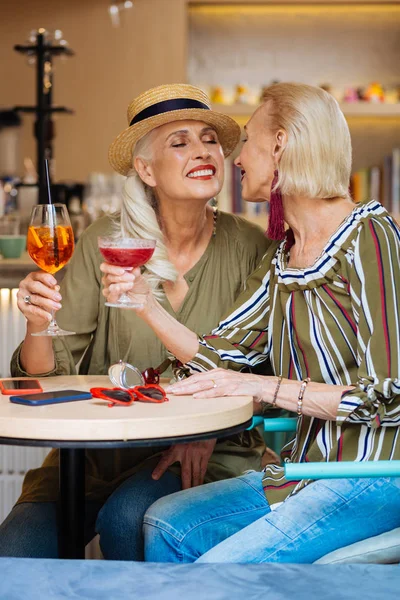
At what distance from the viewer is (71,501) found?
6.11ft

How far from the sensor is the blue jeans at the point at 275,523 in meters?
1.74

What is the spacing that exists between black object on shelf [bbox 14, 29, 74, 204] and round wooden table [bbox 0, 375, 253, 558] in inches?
90.6

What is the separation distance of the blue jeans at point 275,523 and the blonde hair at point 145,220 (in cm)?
64

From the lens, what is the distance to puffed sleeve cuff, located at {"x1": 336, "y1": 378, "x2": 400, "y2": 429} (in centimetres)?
177

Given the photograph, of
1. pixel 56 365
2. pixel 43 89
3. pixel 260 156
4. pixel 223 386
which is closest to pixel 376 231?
pixel 260 156

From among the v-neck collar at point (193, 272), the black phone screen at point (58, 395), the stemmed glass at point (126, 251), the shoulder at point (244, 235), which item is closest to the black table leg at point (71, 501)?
the black phone screen at point (58, 395)

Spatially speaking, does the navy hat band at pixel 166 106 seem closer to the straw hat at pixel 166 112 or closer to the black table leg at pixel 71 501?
the straw hat at pixel 166 112

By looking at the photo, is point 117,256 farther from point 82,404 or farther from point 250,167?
point 250,167

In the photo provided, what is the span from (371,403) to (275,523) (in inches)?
12.0

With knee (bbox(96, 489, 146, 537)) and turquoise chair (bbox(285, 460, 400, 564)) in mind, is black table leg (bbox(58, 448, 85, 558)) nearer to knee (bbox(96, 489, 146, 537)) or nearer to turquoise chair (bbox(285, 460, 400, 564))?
knee (bbox(96, 489, 146, 537))

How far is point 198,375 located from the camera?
1.87m

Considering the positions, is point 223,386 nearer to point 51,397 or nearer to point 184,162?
point 51,397

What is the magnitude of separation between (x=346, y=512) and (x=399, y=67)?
3.52m

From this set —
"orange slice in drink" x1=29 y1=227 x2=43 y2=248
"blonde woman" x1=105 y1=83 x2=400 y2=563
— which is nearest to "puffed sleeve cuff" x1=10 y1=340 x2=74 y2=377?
"blonde woman" x1=105 y1=83 x2=400 y2=563
